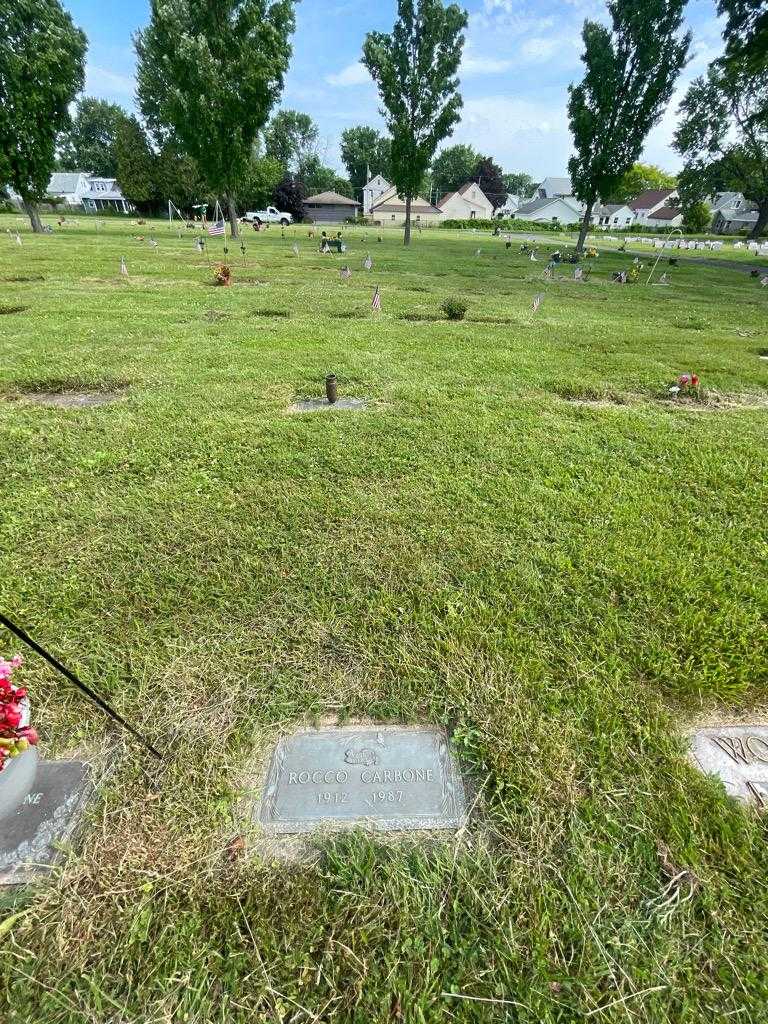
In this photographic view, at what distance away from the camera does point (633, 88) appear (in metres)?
21.3

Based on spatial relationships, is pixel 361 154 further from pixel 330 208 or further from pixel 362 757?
pixel 362 757

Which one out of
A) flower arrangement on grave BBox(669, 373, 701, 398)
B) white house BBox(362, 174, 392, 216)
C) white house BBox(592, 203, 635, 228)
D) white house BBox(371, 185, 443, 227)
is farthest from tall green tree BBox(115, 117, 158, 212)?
white house BBox(592, 203, 635, 228)

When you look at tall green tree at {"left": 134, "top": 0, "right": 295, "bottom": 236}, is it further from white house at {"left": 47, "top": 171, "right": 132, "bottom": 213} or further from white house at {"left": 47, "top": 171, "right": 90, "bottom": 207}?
white house at {"left": 47, "top": 171, "right": 90, "bottom": 207}

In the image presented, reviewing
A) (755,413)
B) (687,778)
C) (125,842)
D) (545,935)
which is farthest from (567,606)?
(755,413)

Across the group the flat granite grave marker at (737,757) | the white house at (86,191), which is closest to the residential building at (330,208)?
the white house at (86,191)

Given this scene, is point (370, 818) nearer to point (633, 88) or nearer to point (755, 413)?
point (755, 413)

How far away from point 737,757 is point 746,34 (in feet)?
75.6

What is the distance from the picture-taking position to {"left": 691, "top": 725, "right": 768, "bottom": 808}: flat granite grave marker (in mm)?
1701

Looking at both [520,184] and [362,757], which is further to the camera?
[520,184]

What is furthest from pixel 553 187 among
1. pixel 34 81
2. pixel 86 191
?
pixel 34 81

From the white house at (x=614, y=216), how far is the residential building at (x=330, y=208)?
37.7 meters

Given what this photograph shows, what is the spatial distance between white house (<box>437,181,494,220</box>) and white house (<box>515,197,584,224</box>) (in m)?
7.38

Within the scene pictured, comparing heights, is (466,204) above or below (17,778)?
above

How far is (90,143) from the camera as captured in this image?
69.8 m
